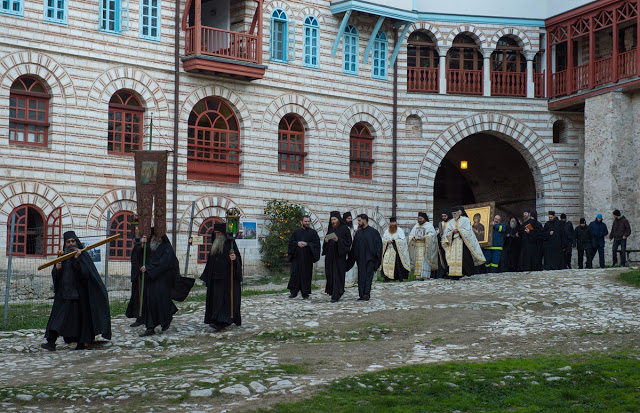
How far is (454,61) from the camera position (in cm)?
3023

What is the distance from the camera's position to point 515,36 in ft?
98.0

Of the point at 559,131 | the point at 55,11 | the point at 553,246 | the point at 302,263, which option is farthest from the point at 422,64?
the point at 302,263

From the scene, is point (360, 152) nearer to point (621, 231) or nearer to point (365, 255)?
point (621, 231)

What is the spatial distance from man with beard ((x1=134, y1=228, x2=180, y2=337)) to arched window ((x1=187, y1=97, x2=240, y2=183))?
35.3ft

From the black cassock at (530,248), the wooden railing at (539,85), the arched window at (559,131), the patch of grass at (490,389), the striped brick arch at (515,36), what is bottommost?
the patch of grass at (490,389)

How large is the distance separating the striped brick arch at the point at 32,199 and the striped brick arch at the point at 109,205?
59 cm

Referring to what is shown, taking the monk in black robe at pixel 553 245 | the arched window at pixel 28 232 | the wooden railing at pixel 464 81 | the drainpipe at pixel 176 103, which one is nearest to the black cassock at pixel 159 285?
the arched window at pixel 28 232

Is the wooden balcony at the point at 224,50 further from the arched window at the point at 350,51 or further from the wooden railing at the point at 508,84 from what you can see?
the wooden railing at the point at 508,84

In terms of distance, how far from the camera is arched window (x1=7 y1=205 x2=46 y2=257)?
21781 mm

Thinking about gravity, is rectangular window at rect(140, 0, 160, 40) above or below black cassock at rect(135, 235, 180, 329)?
above

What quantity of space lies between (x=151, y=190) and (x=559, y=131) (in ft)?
62.2

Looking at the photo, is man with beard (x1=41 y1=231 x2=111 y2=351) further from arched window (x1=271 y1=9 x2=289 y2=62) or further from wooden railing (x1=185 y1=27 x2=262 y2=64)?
arched window (x1=271 y1=9 x2=289 y2=62)

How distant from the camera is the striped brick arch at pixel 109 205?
2314cm

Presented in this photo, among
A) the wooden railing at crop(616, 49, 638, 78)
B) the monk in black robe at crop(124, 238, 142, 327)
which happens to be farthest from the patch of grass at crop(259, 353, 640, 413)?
the wooden railing at crop(616, 49, 638, 78)
